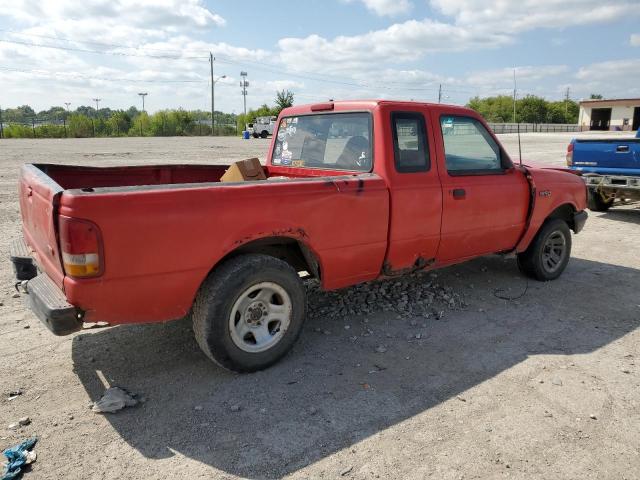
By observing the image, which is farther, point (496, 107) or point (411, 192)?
point (496, 107)

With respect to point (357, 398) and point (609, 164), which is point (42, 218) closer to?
point (357, 398)

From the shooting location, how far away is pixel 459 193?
4.70m

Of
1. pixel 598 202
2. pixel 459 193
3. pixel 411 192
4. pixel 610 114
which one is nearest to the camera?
pixel 411 192

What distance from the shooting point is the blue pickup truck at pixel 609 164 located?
8945mm

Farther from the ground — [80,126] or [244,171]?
[80,126]

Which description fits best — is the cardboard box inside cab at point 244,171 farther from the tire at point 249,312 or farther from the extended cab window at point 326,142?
the tire at point 249,312

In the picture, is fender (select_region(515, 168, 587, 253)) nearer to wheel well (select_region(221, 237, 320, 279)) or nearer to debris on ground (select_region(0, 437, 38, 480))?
wheel well (select_region(221, 237, 320, 279))

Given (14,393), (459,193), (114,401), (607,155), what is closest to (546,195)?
(459,193)

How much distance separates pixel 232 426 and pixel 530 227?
386 centimetres

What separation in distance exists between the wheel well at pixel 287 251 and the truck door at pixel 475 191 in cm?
133

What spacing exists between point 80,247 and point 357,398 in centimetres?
195

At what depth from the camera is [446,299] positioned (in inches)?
206

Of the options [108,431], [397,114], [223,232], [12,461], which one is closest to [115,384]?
[108,431]

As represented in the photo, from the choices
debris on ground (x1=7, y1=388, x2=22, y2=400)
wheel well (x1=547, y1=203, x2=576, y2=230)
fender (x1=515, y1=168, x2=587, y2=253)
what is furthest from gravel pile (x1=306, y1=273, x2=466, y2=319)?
debris on ground (x1=7, y1=388, x2=22, y2=400)
